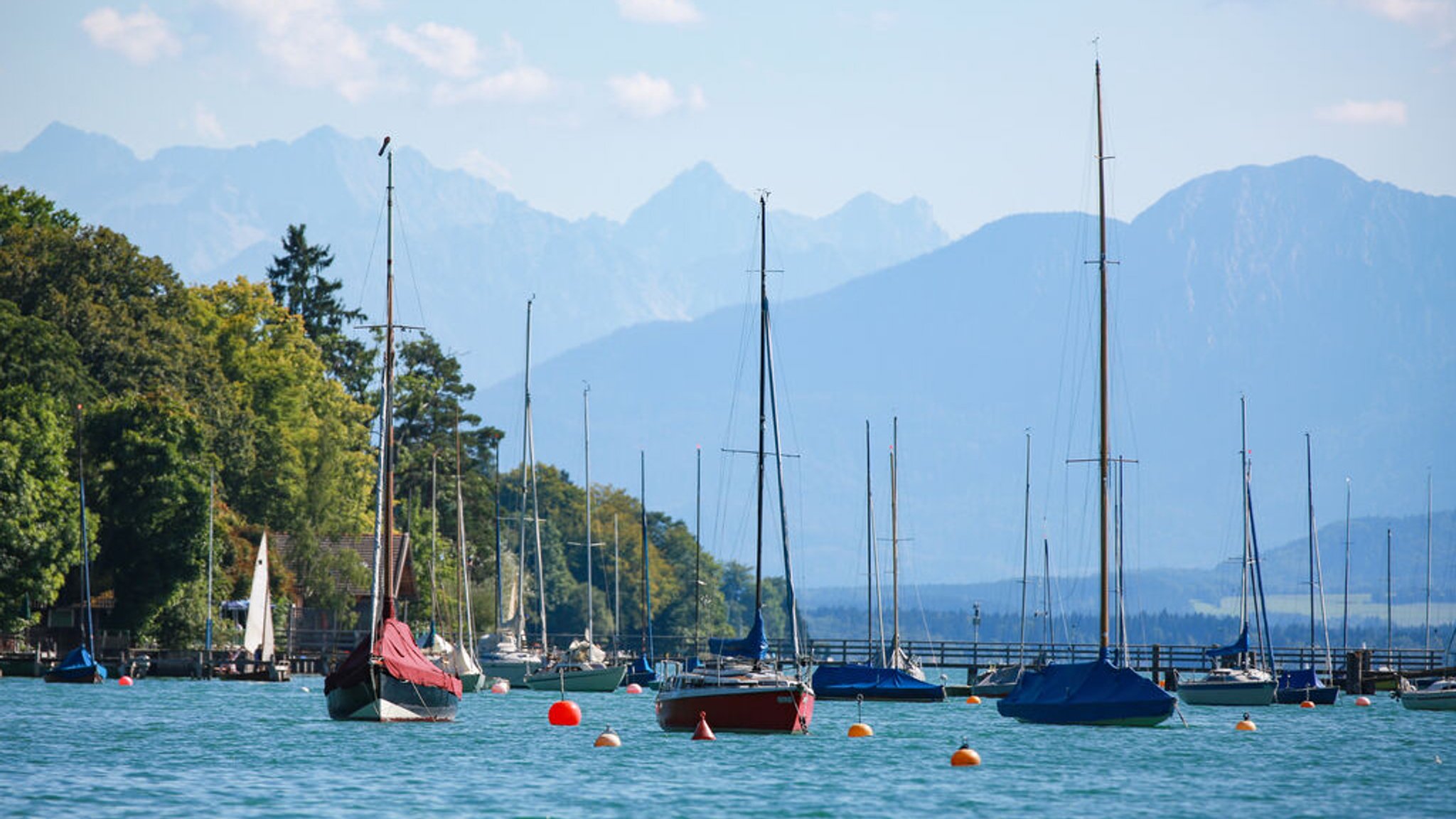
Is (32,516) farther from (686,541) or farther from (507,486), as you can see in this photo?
(686,541)

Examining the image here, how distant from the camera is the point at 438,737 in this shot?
52531 mm

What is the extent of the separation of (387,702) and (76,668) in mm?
31319

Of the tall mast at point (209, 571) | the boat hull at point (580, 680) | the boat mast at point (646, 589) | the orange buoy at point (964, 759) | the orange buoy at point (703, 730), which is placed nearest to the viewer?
the orange buoy at point (964, 759)

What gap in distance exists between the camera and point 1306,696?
279ft

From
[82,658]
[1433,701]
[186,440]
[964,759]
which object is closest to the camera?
[964,759]

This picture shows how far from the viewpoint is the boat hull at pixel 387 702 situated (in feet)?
171

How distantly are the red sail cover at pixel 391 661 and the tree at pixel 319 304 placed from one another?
252ft

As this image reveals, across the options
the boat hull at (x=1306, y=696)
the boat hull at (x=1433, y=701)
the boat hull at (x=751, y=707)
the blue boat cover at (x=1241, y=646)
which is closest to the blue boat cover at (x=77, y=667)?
the boat hull at (x=751, y=707)

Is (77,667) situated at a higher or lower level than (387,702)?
lower

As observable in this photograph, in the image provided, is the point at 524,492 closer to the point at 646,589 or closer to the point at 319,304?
the point at 646,589

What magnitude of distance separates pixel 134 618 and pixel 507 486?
42571 millimetres

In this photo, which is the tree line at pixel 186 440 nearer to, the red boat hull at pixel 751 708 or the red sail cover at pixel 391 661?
the red sail cover at pixel 391 661

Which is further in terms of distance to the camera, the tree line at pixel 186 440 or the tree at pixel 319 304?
the tree at pixel 319 304

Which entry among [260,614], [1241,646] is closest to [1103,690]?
[1241,646]
